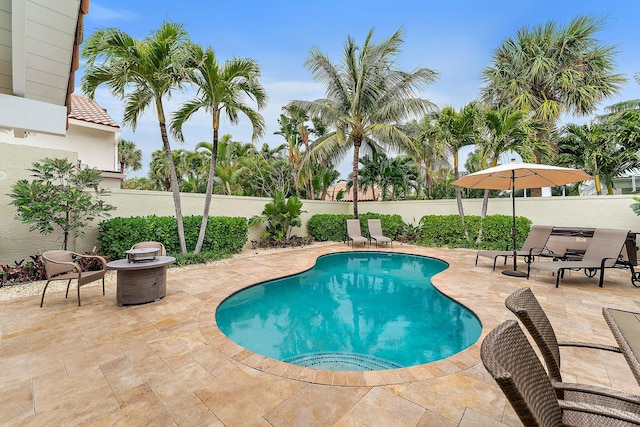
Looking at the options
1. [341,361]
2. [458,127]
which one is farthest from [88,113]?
[458,127]

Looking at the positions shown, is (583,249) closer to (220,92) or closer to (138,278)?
(138,278)

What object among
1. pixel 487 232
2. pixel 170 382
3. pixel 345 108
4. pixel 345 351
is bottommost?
pixel 345 351

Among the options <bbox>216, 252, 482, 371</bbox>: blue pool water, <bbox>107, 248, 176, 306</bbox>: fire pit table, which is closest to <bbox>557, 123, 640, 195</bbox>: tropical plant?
<bbox>216, 252, 482, 371</bbox>: blue pool water

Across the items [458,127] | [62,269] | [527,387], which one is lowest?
[62,269]

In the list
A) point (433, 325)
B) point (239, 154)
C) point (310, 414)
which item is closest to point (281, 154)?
point (239, 154)

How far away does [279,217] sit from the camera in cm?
1284

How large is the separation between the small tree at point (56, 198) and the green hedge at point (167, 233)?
628 mm

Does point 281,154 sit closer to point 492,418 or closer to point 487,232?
point 487,232

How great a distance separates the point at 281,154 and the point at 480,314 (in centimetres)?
2022

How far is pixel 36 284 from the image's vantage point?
21.1 ft

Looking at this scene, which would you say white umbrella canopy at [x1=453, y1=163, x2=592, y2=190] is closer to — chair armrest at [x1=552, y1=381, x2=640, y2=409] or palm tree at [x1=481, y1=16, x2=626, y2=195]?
palm tree at [x1=481, y1=16, x2=626, y2=195]

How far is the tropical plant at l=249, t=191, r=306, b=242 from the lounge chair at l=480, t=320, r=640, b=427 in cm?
1139

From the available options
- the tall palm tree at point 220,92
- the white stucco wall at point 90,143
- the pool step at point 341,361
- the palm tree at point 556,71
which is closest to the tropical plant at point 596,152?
the palm tree at point 556,71

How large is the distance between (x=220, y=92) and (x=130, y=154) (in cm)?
3086
